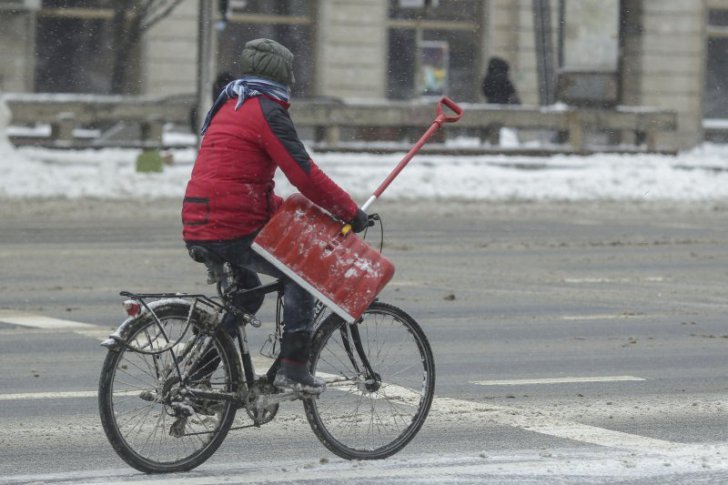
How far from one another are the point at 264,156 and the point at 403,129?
24.4 metres

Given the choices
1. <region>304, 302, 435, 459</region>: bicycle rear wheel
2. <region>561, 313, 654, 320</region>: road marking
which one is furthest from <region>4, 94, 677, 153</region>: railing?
<region>304, 302, 435, 459</region>: bicycle rear wheel

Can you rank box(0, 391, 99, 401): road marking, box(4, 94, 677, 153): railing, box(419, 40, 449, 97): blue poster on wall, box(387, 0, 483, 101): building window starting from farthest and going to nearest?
box(419, 40, 449, 97): blue poster on wall → box(387, 0, 483, 101): building window → box(4, 94, 677, 153): railing → box(0, 391, 99, 401): road marking

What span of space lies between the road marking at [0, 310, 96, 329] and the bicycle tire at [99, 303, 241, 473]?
14.7ft

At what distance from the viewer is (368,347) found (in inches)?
266

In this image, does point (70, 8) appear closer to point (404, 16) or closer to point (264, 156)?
point (404, 16)

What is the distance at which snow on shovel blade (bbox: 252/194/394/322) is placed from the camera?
20.6ft

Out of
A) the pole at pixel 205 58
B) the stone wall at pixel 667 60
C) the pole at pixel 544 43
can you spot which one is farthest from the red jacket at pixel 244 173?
the stone wall at pixel 667 60

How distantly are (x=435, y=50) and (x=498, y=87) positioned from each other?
2.94 meters

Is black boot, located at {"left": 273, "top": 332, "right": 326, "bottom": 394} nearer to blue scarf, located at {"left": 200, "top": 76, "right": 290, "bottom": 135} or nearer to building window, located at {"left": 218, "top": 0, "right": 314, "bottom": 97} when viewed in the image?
blue scarf, located at {"left": 200, "top": 76, "right": 290, "bottom": 135}

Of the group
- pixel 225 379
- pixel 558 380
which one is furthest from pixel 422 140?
pixel 558 380

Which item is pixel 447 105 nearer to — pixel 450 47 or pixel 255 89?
pixel 255 89

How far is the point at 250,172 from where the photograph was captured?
630cm

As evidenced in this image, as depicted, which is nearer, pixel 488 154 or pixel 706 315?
pixel 706 315

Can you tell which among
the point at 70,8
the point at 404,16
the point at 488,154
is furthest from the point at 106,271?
the point at 404,16
